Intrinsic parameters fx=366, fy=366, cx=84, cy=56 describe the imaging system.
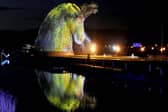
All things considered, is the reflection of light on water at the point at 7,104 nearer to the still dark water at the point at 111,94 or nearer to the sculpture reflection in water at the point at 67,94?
the still dark water at the point at 111,94

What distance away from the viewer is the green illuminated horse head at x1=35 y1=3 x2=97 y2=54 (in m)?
44.5

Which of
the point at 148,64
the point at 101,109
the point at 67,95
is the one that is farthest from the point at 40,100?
the point at 148,64

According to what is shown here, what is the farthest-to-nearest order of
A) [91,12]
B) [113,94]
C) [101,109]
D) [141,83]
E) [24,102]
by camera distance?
[91,12] → [141,83] → [113,94] → [24,102] → [101,109]

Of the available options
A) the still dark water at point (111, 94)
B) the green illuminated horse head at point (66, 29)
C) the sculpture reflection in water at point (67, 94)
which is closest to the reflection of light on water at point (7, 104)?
the still dark water at point (111, 94)

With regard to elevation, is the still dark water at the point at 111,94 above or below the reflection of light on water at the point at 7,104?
below

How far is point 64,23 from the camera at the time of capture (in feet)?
148

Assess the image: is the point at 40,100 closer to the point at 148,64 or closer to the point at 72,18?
the point at 148,64

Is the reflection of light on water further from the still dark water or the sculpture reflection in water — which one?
the sculpture reflection in water

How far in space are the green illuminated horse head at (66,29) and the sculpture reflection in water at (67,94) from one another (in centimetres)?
2528

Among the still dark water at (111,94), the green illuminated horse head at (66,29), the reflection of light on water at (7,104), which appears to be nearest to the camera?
the reflection of light on water at (7,104)

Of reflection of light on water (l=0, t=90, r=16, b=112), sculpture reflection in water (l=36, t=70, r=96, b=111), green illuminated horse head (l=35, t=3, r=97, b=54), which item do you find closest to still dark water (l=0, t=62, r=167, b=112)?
sculpture reflection in water (l=36, t=70, r=96, b=111)

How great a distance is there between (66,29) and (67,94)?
3066 centimetres

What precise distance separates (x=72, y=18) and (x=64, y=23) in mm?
1167

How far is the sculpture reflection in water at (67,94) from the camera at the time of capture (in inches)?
457
